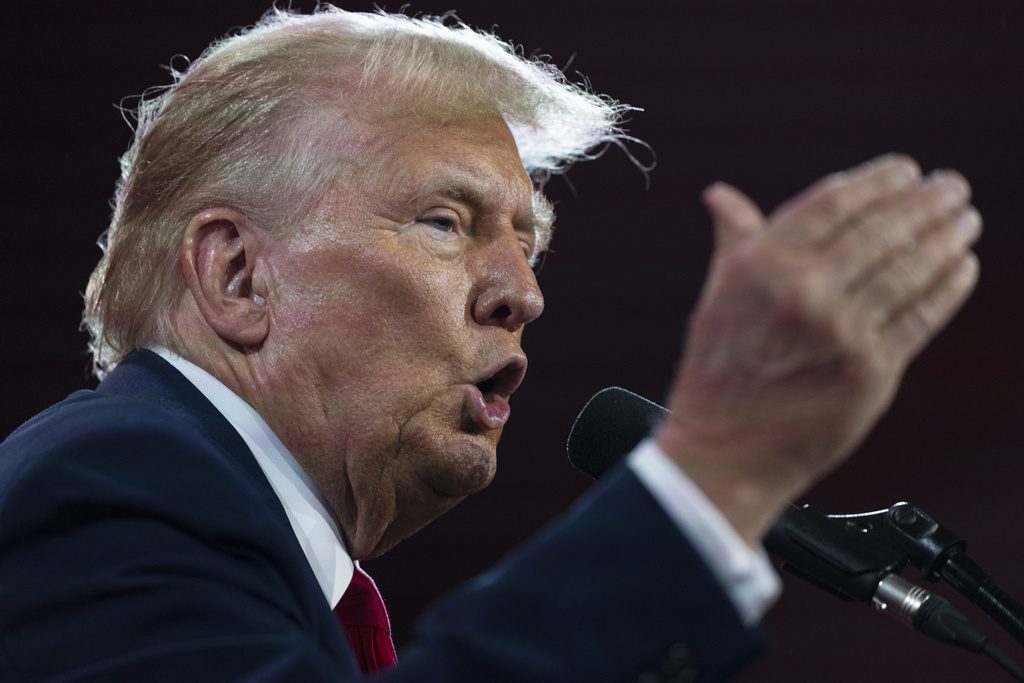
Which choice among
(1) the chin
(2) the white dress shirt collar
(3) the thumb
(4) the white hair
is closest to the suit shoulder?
(2) the white dress shirt collar

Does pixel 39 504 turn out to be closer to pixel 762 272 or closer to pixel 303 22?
pixel 762 272

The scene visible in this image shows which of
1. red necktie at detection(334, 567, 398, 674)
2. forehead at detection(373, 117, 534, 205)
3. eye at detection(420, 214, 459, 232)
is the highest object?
forehead at detection(373, 117, 534, 205)

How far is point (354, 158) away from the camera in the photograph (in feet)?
6.17

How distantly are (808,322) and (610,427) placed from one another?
2.95 ft

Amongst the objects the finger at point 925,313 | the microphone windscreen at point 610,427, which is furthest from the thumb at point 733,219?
the microphone windscreen at point 610,427

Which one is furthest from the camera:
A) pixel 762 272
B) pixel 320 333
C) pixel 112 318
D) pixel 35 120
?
pixel 35 120

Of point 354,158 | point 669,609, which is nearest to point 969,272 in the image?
point 669,609

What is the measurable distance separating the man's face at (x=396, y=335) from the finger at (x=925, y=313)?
2.95ft

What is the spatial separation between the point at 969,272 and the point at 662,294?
247 centimetres

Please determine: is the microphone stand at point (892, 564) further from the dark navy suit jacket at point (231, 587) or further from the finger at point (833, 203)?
the finger at point (833, 203)

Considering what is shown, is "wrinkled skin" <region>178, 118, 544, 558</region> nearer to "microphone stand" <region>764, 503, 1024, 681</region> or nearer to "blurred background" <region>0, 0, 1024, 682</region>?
"microphone stand" <region>764, 503, 1024, 681</region>

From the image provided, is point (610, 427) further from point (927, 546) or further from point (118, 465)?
point (118, 465)

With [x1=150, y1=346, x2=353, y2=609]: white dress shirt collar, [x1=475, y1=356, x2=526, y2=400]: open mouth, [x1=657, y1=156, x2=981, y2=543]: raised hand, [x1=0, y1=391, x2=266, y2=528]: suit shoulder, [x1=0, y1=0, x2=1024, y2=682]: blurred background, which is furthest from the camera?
[x1=0, y1=0, x2=1024, y2=682]: blurred background

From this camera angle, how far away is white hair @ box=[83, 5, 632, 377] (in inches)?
75.1
